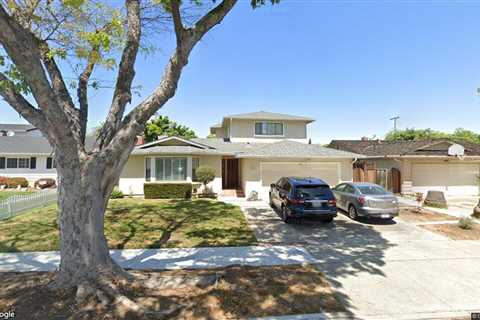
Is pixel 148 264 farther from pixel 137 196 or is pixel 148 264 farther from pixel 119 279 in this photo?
pixel 137 196

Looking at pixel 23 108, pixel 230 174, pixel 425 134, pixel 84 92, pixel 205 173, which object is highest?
pixel 425 134

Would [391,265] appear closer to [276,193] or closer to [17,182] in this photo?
[276,193]

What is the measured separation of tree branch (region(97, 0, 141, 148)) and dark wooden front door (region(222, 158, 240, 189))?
49.4 ft

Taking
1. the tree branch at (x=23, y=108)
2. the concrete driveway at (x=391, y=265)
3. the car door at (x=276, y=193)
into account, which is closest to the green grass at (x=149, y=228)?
the concrete driveway at (x=391, y=265)

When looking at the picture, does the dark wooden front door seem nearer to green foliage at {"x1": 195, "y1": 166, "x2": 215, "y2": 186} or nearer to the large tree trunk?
green foliage at {"x1": 195, "y1": 166, "x2": 215, "y2": 186}

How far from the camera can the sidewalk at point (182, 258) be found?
6281 millimetres

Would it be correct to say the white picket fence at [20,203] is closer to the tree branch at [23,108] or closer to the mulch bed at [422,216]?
the tree branch at [23,108]

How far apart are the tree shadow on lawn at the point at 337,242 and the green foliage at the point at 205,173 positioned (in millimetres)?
5682

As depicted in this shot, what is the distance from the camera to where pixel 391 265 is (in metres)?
6.43

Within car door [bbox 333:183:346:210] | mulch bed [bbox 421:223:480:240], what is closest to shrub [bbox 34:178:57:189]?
car door [bbox 333:183:346:210]

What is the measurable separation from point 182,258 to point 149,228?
334 centimetres

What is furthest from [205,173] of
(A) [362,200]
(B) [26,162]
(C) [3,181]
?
(B) [26,162]

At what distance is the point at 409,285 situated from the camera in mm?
5367

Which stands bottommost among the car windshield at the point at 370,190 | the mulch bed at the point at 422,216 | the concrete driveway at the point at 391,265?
the concrete driveway at the point at 391,265
